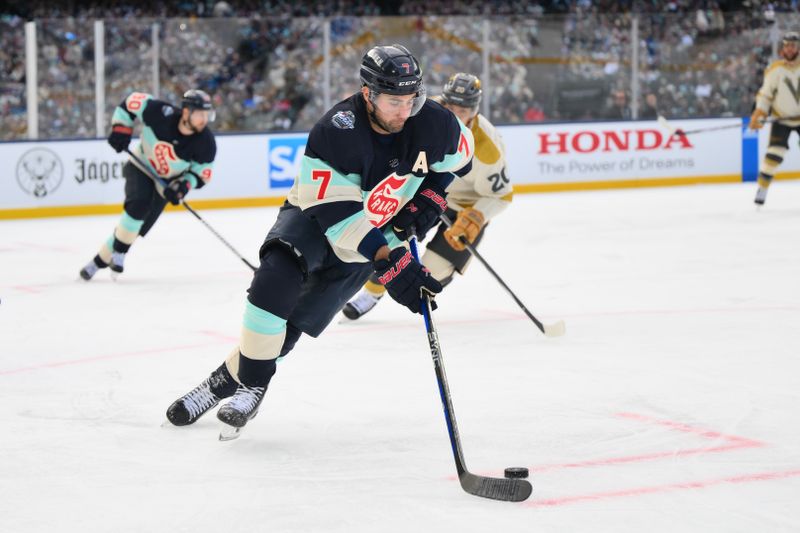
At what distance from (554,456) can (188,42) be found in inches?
318

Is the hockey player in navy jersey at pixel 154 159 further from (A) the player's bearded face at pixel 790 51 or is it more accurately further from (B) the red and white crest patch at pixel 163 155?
(A) the player's bearded face at pixel 790 51

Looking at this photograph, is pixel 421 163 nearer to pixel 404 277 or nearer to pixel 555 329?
pixel 404 277

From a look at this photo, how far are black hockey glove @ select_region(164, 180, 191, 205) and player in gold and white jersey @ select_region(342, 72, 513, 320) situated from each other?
70.3 inches

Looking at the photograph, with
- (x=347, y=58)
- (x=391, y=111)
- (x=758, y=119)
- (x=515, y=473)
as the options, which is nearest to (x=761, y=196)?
(x=758, y=119)

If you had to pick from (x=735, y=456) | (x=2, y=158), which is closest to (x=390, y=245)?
(x=735, y=456)

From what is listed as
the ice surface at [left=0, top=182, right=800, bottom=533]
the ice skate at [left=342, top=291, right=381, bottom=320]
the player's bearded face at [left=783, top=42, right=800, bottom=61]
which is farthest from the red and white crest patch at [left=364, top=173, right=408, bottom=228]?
the player's bearded face at [left=783, top=42, right=800, bottom=61]

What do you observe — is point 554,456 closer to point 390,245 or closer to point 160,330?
point 390,245

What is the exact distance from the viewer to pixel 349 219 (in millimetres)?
2949

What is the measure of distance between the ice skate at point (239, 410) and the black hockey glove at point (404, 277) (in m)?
0.53

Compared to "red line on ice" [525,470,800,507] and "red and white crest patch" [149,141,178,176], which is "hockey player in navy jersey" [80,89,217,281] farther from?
"red line on ice" [525,470,800,507]

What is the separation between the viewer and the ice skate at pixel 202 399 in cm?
325

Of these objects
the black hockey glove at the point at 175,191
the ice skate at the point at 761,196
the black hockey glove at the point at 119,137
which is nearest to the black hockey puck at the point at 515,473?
the black hockey glove at the point at 175,191

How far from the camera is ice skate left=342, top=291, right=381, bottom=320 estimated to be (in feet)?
16.6

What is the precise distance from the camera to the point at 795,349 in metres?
4.31
